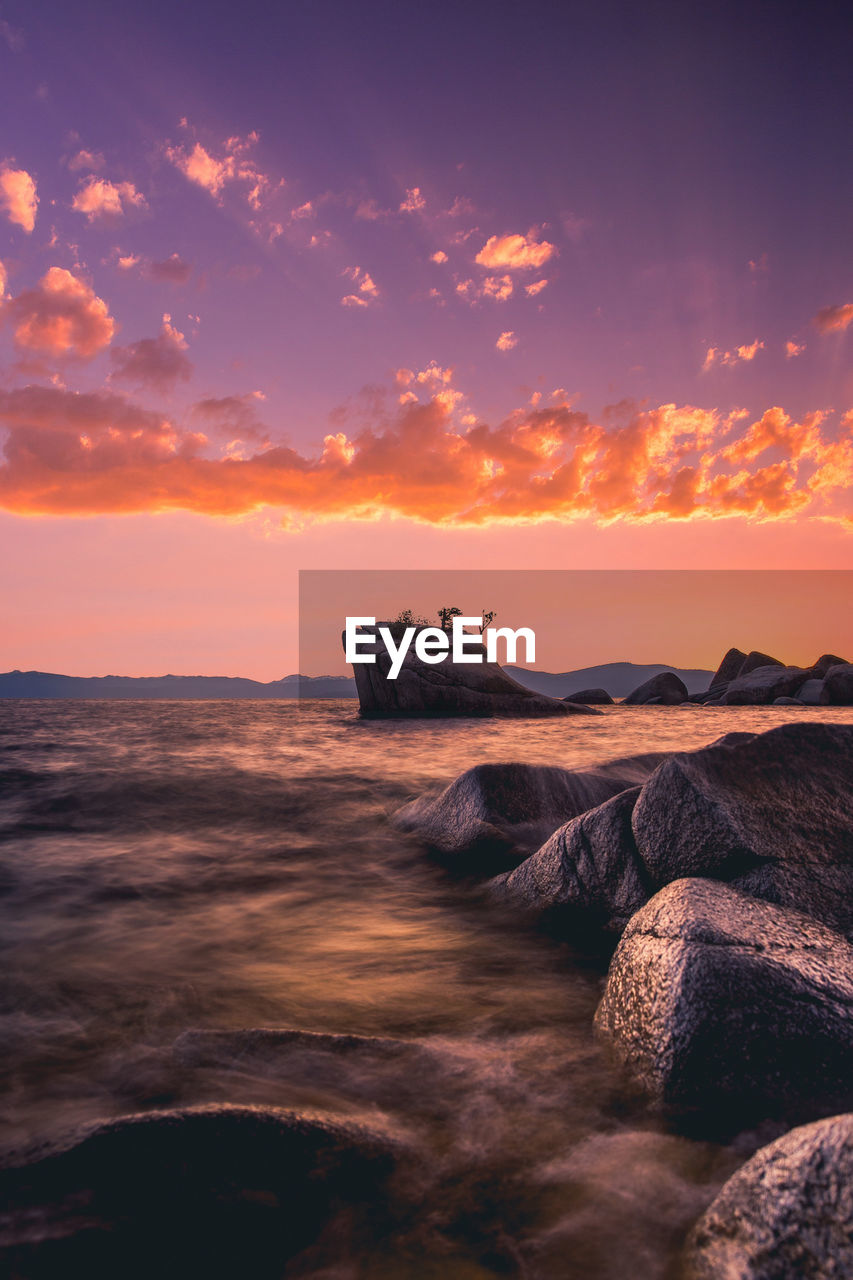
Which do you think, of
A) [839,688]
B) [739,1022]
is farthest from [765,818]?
[839,688]

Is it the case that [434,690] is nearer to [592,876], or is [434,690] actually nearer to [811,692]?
[811,692]

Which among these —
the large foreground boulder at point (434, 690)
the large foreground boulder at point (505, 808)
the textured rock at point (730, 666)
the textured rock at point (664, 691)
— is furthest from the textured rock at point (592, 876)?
the textured rock at point (730, 666)

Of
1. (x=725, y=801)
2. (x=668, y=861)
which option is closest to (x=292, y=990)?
(x=668, y=861)

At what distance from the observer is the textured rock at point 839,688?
30.2m

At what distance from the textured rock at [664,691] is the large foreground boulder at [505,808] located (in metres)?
34.7

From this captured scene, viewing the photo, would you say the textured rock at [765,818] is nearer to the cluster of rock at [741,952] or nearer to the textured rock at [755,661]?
the cluster of rock at [741,952]

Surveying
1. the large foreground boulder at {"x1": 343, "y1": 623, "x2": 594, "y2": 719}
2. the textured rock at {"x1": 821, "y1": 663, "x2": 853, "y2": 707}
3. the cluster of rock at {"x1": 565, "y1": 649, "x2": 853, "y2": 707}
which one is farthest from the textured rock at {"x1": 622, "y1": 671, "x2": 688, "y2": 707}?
the large foreground boulder at {"x1": 343, "y1": 623, "x2": 594, "y2": 719}

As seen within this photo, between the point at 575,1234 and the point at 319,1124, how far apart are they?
89cm

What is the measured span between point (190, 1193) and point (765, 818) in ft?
11.4

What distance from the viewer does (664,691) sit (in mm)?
40281

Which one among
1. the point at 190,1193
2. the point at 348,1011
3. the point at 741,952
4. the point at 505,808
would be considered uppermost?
the point at 741,952

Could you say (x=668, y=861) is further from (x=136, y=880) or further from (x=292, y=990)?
(x=136, y=880)

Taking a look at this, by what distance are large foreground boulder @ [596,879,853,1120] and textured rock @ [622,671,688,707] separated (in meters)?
38.5

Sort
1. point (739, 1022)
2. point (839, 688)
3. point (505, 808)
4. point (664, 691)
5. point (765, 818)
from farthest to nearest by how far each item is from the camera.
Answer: point (664, 691), point (839, 688), point (505, 808), point (765, 818), point (739, 1022)
